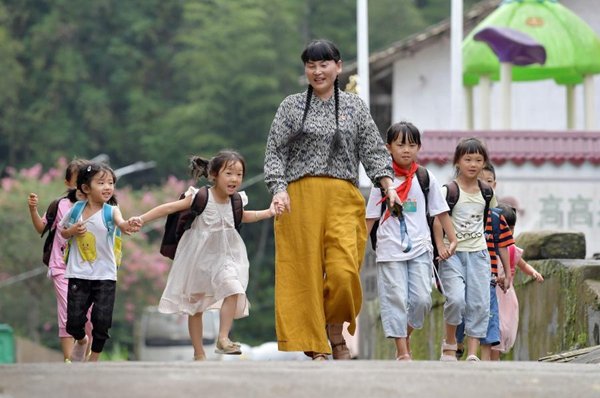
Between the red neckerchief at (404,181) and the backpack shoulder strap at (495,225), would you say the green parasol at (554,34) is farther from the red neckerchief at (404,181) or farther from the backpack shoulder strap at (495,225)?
the red neckerchief at (404,181)

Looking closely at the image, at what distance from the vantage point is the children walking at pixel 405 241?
42.9 ft

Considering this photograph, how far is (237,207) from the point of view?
13.6m

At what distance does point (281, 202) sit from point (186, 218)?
1.24 meters

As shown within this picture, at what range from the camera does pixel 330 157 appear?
12.8 m

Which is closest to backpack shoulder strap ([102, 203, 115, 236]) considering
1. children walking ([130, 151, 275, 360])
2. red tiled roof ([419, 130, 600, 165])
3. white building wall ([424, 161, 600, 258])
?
children walking ([130, 151, 275, 360])

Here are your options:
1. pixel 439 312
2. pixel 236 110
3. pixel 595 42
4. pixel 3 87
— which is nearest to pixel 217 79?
pixel 236 110

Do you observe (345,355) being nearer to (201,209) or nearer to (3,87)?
(201,209)

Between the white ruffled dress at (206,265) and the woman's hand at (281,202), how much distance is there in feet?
3.34

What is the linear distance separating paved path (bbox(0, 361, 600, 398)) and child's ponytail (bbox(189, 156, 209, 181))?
3344 mm

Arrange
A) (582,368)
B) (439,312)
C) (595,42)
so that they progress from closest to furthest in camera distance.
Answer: (582,368) → (439,312) → (595,42)

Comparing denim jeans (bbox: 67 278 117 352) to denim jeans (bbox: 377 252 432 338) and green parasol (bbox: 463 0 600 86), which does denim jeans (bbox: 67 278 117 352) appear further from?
green parasol (bbox: 463 0 600 86)

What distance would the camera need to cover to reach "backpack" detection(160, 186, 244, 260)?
1352 centimetres

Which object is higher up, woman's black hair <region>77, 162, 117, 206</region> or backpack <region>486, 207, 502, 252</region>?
woman's black hair <region>77, 162, 117, 206</region>

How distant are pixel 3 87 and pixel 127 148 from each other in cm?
551
